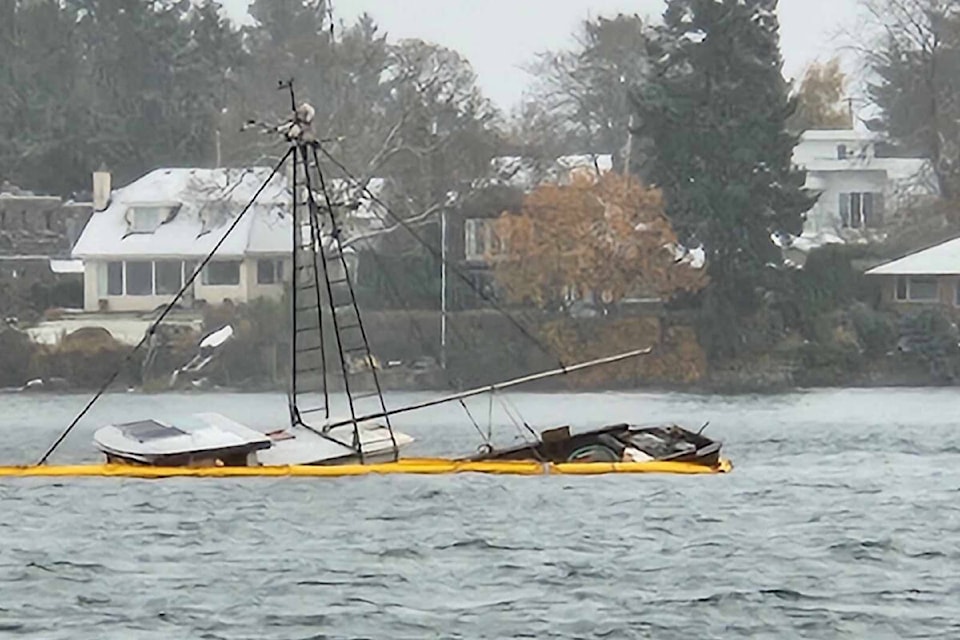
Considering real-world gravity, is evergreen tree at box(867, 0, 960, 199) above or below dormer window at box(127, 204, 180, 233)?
above

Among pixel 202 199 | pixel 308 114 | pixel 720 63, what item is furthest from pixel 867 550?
pixel 202 199

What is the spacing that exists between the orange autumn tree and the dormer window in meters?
11.6

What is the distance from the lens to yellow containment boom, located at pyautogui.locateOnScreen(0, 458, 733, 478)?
2931cm

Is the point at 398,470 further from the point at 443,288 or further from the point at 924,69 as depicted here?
the point at 924,69

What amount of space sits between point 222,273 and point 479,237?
794cm

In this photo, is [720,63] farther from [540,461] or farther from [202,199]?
[540,461]

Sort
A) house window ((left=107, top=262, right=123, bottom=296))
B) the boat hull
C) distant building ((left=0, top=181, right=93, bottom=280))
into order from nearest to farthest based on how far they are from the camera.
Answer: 1. the boat hull
2. house window ((left=107, top=262, right=123, bottom=296))
3. distant building ((left=0, top=181, right=93, bottom=280))

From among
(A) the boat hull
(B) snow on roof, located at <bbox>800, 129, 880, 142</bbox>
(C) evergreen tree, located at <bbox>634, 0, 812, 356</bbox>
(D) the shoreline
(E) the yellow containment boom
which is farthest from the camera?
(B) snow on roof, located at <bbox>800, 129, 880, 142</bbox>

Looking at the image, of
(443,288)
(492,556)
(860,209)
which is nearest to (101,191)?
(443,288)

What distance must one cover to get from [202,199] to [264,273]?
16.6 feet

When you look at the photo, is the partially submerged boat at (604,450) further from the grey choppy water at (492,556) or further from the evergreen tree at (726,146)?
the evergreen tree at (726,146)

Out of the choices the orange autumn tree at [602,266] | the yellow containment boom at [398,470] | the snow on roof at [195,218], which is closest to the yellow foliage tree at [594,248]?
the orange autumn tree at [602,266]

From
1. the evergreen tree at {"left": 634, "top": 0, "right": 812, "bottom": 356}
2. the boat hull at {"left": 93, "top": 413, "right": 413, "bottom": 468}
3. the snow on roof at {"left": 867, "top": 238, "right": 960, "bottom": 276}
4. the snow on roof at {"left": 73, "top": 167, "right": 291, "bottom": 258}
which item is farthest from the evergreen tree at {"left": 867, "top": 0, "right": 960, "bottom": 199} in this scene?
the boat hull at {"left": 93, "top": 413, "right": 413, "bottom": 468}

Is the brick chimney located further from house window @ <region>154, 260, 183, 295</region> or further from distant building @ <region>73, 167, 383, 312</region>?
house window @ <region>154, 260, 183, 295</region>
